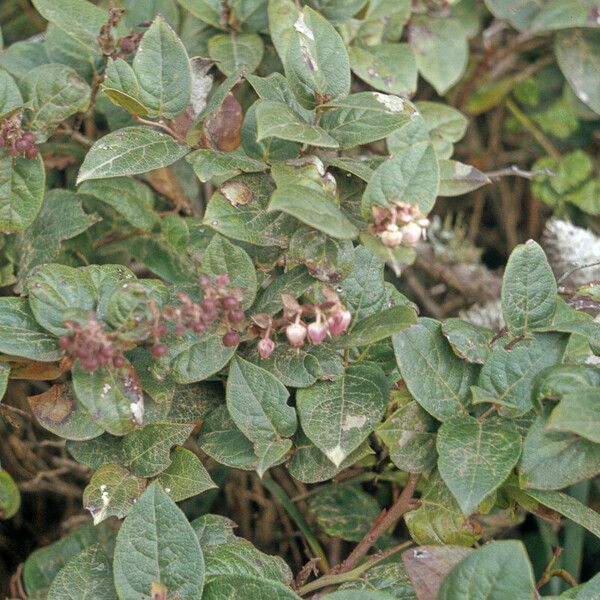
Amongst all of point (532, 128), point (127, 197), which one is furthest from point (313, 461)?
point (532, 128)

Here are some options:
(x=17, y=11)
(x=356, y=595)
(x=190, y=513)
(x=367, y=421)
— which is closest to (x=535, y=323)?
(x=367, y=421)

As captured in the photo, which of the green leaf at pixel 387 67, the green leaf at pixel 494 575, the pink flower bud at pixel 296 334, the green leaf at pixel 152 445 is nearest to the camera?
the green leaf at pixel 494 575

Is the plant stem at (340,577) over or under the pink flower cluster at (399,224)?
under

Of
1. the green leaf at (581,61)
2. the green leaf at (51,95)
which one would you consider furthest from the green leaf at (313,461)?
the green leaf at (581,61)

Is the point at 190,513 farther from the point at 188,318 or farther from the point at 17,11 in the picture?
the point at 17,11

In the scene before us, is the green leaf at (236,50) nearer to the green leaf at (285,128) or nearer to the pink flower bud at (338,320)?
the green leaf at (285,128)
